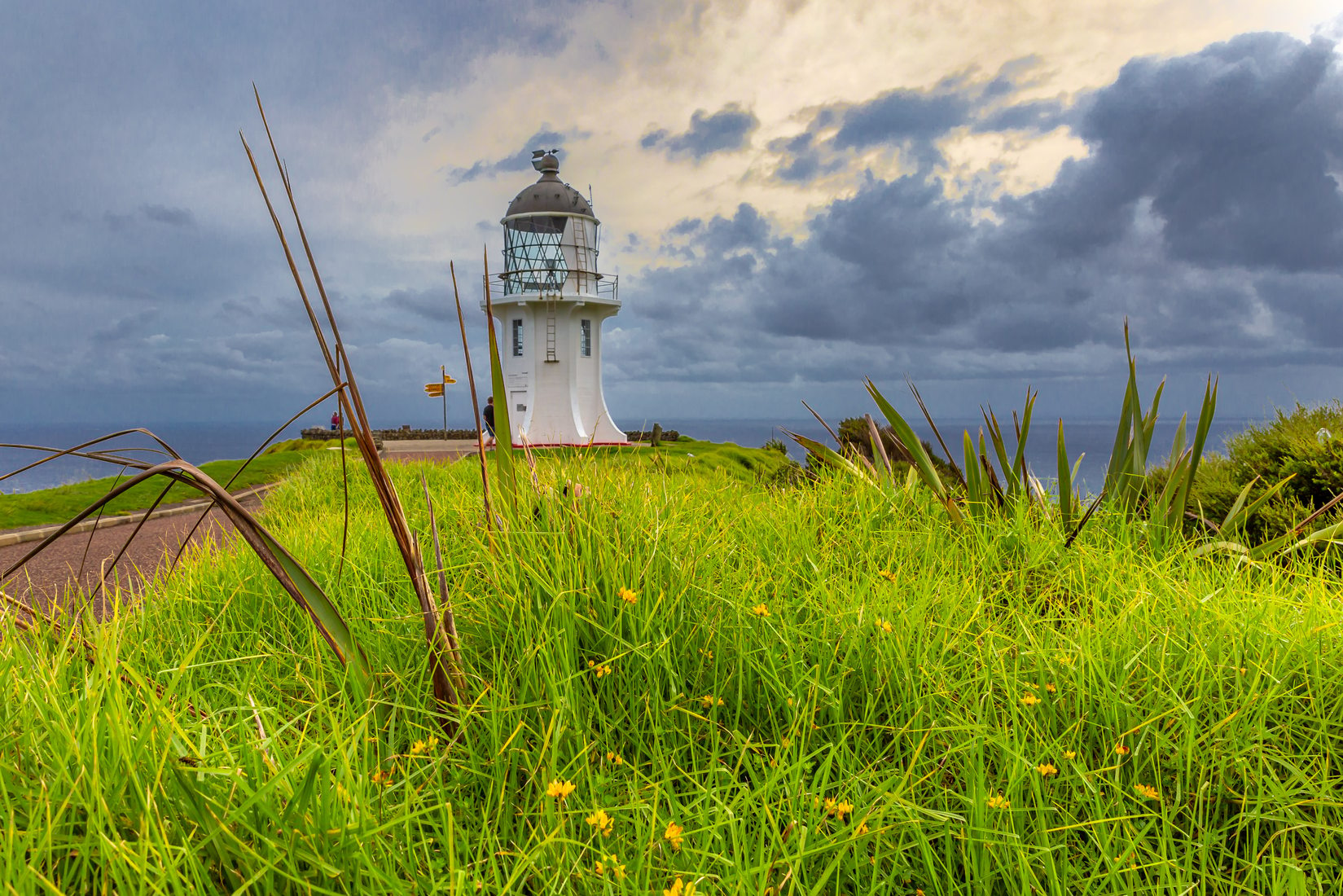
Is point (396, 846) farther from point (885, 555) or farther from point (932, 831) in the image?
point (885, 555)

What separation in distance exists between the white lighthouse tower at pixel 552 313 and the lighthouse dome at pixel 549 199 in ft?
0.11

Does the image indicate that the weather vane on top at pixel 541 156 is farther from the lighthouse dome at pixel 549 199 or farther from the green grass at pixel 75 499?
the green grass at pixel 75 499

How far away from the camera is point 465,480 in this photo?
719 cm

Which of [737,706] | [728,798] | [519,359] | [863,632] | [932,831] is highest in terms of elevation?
[519,359]

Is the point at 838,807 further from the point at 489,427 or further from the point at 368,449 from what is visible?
the point at 489,427

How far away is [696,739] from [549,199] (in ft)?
88.9

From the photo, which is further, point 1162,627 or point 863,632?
point 1162,627

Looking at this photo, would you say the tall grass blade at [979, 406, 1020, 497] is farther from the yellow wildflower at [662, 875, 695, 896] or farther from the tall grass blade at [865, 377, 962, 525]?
the yellow wildflower at [662, 875, 695, 896]

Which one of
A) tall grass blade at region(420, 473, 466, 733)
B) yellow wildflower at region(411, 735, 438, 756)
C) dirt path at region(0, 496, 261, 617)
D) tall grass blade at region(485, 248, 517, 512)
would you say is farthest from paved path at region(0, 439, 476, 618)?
yellow wildflower at region(411, 735, 438, 756)

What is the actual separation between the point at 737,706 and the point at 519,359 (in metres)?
25.3

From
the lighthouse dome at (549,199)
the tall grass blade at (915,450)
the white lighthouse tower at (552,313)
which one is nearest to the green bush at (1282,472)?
the tall grass blade at (915,450)

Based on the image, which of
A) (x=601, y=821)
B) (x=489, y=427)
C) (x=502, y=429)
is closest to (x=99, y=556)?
(x=489, y=427)

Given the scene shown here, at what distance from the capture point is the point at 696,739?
87.3 inches

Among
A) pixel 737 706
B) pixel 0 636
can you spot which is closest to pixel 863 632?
pixel 737 706
